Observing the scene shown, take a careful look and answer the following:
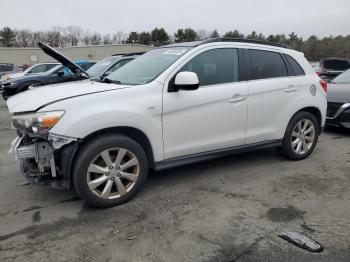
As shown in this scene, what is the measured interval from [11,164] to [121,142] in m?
2.54

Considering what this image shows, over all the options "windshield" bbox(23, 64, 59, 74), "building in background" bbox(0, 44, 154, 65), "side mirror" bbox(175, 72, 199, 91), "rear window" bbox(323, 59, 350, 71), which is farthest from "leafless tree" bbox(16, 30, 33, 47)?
"side mirror" bbox(175, 72, 199, 91)

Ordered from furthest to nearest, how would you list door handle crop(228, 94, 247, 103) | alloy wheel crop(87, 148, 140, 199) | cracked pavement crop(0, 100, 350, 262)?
door handle crop(228, 94, 247, 103), alloy wheel crop(87, 148, 140, 199), cracked pavement crop(0, 100, 350, 262)

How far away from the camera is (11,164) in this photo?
5273 mm

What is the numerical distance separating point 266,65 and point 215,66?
938 millimetres

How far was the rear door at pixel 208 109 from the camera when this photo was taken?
3990mm

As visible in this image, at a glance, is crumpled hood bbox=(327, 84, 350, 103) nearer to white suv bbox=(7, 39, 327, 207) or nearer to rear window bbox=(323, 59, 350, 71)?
white suv bbox=(7, 39, 327, 207)

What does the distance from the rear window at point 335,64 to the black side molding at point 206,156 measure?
12.6 metres

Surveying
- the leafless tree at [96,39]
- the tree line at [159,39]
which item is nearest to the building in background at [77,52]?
the tree line at [159,39]

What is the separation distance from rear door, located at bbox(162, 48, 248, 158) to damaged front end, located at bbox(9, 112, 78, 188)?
43.7 inches

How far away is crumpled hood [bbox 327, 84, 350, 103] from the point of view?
23.1ft

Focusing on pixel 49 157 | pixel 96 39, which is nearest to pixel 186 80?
pixel 49 157

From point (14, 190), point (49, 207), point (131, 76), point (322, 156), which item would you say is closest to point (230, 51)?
point (131, 76)

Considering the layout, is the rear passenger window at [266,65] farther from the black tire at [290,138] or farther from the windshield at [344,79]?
the windshield at [344,79]

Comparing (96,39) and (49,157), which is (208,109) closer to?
(49,157)
